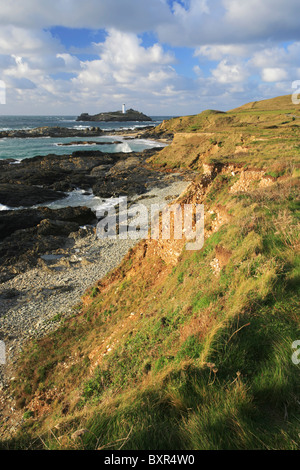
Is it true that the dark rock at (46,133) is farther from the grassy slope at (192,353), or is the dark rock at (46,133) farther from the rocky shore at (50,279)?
the grassy slope at (192,353)

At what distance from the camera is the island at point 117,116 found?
180 meters

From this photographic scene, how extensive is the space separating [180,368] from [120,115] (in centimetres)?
20212

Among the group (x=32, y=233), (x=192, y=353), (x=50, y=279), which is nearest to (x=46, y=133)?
(x=32, y=233)

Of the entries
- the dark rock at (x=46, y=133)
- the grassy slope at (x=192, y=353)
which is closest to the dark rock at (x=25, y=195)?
the grassy slope at (x=192, y=353)

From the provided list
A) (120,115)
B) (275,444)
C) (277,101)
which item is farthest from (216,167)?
(120,115)

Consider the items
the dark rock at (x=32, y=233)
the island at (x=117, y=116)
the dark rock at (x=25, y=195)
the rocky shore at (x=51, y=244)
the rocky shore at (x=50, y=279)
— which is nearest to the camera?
the rocky shore at (x=50, y=279)

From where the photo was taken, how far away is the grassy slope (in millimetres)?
2822

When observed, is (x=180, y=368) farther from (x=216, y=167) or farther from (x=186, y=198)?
(x=216, y=167)

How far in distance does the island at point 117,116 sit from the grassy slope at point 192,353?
187 m

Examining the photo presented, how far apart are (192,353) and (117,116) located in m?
199

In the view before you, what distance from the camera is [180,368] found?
3.76 meters

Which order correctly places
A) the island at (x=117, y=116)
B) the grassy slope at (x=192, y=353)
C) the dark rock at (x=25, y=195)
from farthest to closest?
the island at (x=117, y=116)
the dark rock at (x=25, y=195)
the grassy slope at (x=192, y=353)

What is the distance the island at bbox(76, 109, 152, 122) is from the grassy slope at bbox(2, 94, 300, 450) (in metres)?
187

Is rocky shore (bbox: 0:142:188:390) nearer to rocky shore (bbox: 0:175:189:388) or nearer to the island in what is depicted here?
rocky shore (bbox: 0:175:189:388)
